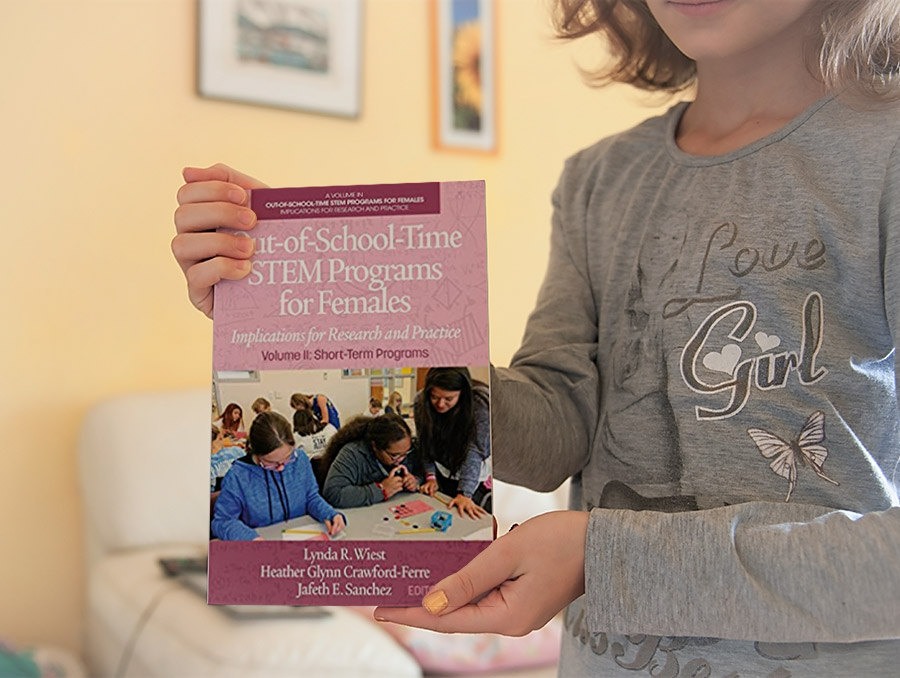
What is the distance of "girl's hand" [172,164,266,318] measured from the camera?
676 millimetres

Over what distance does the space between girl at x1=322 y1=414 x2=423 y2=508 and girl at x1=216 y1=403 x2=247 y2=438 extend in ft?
0.21

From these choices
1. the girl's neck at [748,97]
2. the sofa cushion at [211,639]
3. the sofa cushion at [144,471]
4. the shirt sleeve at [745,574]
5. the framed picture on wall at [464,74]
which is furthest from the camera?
the framed picture on wall at [464,74]

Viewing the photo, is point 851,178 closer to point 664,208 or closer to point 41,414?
point 664,208

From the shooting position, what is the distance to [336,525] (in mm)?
663

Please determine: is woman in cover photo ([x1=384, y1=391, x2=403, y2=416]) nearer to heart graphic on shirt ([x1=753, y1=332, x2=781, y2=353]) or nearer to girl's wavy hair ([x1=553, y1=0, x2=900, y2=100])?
heart graphic on shirt ([x1=753, y1=332, x2=781, y2=353])

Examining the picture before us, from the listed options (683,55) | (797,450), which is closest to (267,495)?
(797,450)

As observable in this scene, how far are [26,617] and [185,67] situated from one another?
1308 millimetres

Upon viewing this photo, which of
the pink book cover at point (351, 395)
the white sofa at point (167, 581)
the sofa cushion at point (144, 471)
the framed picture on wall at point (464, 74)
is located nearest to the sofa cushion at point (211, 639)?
the white sofa at point (167, 581)

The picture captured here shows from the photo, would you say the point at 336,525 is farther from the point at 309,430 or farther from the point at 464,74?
the point at 464,74

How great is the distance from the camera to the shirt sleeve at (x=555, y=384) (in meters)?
0.77

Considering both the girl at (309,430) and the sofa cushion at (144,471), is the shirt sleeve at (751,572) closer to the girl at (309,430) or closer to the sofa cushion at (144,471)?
the girl at (309,430)

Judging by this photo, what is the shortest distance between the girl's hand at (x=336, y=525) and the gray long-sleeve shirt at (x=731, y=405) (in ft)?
0.54

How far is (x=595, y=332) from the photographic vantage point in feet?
2.82

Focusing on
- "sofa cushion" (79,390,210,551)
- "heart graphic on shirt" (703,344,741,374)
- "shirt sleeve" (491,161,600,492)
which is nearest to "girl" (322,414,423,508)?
"shirt sleeve" (491,161,600,492)
